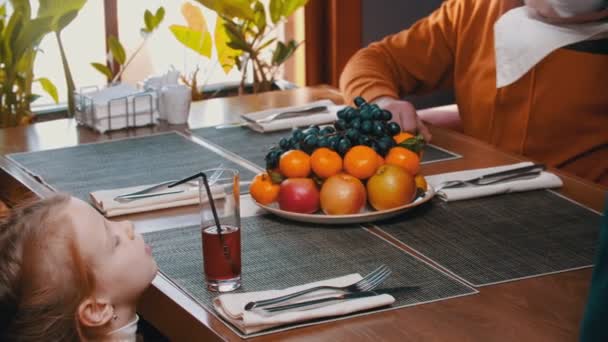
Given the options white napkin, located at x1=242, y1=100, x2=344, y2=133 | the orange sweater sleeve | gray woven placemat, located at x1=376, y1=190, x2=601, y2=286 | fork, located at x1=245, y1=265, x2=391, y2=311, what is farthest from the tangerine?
the orange sweater sleeve

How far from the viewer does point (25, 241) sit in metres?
1.52

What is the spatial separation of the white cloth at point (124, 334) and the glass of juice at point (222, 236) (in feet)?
0.45

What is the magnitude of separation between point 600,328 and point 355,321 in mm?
409

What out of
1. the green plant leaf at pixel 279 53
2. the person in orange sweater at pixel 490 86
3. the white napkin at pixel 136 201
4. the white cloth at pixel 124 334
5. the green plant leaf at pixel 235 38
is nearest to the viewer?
the white cloth at pixel 124 334

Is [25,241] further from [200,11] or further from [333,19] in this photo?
[333,19]

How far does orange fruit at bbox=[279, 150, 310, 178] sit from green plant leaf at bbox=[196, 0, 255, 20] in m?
1.74

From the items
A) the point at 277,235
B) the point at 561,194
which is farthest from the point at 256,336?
the point at 561,194

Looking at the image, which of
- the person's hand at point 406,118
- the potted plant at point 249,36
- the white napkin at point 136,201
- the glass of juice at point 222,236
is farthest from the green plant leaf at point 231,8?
the glass of juice at point 222,236

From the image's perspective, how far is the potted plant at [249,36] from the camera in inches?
144

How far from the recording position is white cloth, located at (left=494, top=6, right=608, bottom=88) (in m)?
1.47

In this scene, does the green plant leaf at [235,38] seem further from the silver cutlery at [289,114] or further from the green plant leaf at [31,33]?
the silver cutlery at [289,114]

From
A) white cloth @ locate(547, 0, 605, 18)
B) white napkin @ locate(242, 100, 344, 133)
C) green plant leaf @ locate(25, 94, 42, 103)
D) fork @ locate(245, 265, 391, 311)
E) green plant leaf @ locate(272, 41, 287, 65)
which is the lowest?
fork @ locate(245, 265, 391, 311)

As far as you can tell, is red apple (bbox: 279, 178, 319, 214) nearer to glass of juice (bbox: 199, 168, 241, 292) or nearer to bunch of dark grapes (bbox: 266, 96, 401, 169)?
bunch of dark grapes (bbox: 266, 96, 401, 169)

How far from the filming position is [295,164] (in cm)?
192
